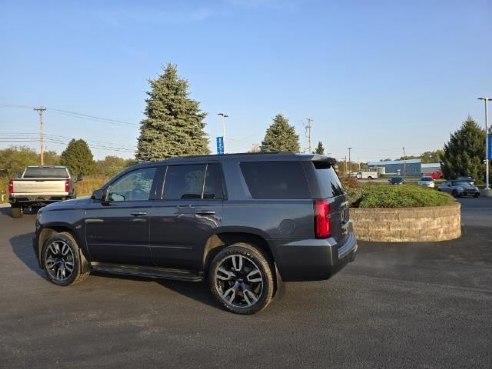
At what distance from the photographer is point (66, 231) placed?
705 cm

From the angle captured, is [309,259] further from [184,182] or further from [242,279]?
[184,182]

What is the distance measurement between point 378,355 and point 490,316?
6.01 ft

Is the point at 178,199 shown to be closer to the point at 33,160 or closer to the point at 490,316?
the point at 490,316

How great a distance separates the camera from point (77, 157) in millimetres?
74438

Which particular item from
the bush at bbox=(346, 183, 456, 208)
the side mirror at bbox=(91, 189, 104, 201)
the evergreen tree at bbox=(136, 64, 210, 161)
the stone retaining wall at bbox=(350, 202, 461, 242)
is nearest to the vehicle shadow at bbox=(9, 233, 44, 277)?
the side mirror at bbox=(91, 189, 104, 201)

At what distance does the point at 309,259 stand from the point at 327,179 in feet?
3.60

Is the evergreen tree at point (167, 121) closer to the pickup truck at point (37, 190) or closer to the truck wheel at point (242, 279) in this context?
the pickup truck at point (37, 190)

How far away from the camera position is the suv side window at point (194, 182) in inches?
230

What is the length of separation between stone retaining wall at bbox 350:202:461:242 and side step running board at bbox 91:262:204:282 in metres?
5.32

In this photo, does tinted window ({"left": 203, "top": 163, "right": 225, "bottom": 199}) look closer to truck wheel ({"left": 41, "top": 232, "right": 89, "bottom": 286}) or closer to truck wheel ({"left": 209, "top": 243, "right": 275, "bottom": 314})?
truck wheel ({"left": 209, "top": 243, "right": 275, "bottom": 314})

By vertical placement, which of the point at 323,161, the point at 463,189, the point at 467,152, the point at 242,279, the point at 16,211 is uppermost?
the point at 467,152

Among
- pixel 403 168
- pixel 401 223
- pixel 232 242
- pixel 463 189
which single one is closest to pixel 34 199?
pixel 401 223

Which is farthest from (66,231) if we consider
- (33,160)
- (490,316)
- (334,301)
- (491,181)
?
(33,160)

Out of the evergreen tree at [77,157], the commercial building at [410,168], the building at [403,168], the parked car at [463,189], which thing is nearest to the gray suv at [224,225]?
the parked car at [463,189]
